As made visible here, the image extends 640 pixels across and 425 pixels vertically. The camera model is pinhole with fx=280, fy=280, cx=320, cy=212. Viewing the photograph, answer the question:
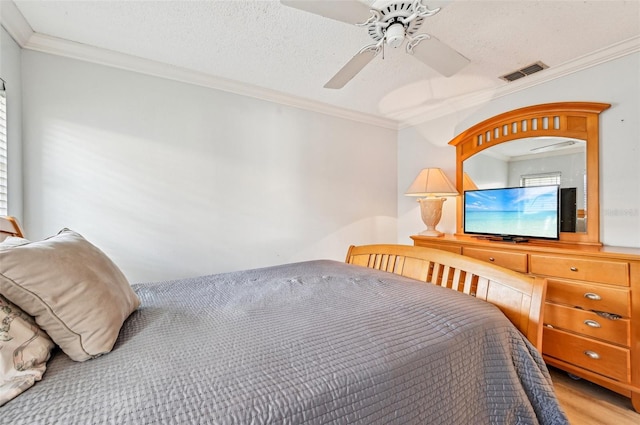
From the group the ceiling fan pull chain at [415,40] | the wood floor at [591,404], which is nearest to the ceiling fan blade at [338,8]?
the ceiling fan pull chain at [415,40]

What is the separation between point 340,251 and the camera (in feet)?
11.0

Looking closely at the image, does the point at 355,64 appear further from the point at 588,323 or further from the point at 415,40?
the point at 588,323

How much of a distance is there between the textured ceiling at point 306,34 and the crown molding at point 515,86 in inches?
2.0

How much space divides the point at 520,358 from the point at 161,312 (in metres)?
1.42

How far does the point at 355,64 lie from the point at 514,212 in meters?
1.86

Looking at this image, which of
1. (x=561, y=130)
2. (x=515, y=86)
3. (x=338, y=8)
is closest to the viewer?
(x=338, y=8)

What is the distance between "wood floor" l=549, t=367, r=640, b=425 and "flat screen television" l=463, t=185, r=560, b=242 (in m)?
1.03

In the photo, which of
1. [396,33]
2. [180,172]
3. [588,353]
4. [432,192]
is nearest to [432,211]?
[432,192]

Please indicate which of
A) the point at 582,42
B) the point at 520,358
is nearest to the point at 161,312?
the point at 520,358

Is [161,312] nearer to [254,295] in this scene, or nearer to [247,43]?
[254,295]

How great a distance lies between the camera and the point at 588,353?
5.92 ft

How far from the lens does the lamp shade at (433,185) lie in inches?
111

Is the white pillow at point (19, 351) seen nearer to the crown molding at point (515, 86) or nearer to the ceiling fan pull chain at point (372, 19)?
the ceiling fan pull chain at point (372, 19)

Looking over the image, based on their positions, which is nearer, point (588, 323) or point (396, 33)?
point (396, 33)
